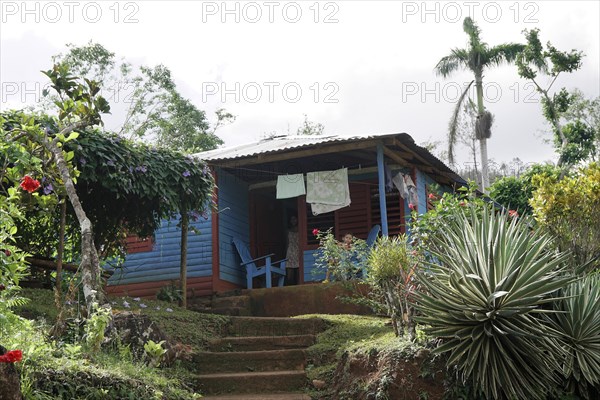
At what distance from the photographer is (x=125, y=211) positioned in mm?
12234

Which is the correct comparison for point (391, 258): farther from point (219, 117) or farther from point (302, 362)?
point (219, 117)

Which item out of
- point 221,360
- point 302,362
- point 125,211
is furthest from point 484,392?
point 125,211

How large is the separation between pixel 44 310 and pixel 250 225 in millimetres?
6649

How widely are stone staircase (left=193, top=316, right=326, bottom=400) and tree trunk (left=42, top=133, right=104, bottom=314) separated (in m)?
1.67

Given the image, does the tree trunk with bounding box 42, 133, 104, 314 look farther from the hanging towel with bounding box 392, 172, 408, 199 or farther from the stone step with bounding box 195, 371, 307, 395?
the hanging towel with bounding box 392, 172, 408, 199

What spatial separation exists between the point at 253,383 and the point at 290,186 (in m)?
6.32

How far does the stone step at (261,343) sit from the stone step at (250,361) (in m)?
0.51

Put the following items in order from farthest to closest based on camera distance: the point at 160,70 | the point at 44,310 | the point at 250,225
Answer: the point at 160,70, the point at 250,225, the point at 44,310

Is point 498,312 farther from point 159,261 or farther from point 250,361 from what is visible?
point 159,261

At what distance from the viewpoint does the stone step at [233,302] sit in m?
12.7

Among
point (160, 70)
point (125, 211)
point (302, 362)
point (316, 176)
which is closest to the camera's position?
point (302, 362)

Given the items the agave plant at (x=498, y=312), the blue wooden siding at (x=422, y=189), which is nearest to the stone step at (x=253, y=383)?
the agave plant at (x=498, y=312)

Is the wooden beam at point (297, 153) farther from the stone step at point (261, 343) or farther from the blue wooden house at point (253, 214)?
the stone step at point (261, 343)

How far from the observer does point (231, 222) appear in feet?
49.6
